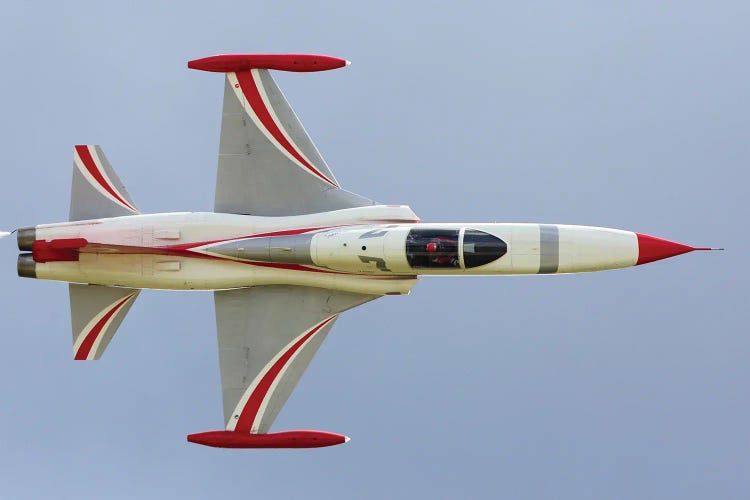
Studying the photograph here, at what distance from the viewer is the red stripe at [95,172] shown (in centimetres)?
→ 2714

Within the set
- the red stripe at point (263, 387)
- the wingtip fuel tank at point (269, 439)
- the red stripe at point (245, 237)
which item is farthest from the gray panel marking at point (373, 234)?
the wingtip fuel tank at point (269, 439)

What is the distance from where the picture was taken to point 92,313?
27.1 meters

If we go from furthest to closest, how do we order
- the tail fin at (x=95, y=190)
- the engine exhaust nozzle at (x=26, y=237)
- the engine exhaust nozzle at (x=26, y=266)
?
the tail fin at (x=95, y=190) < the engine exhaust nozzle at (x=26, y=266) < the engine exhaust nozzle at (x=26, y=237)

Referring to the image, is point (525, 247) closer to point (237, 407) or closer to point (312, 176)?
point (312, 176)

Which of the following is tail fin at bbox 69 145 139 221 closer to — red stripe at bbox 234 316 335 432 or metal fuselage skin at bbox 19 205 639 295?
metal fuselage skin at bbox 19 205 639 295

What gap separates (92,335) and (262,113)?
5.67 metres

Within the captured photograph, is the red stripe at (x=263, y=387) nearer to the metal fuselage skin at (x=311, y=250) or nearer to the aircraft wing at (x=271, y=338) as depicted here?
the aircraft wing at (x=271, y=338)

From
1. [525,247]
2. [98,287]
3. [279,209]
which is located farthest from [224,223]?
[525,247]

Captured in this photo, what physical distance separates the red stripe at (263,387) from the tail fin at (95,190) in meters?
4.24

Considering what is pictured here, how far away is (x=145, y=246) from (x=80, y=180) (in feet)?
6.85

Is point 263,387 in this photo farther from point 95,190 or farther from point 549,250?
point 549,250

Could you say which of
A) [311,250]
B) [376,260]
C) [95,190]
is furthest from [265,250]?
[95,190]

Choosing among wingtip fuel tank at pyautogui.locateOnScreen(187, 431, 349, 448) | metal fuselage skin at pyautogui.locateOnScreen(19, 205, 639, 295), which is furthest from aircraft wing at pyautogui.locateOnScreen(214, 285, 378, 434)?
wingtip fuel tank at pyautogui.locateOnScreen(187, 431, 349, 448)

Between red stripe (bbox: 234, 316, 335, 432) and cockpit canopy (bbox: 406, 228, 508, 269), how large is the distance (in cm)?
244
